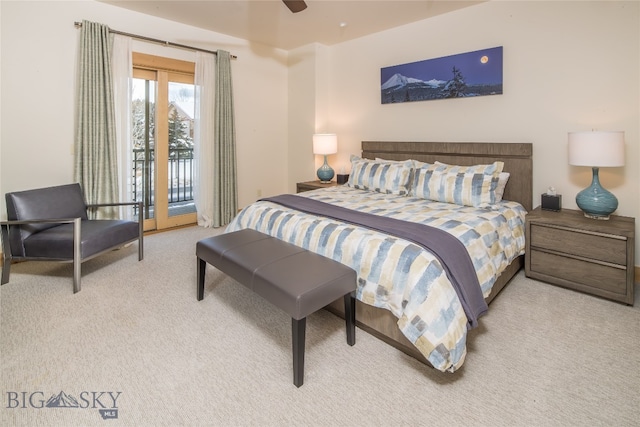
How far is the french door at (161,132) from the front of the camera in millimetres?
4223

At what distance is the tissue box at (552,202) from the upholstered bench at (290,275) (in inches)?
87.4

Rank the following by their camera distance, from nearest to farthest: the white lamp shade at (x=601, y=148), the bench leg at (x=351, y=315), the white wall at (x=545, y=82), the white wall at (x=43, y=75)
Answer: the bench leg at (x=351, y=315), the white lamp shade at (x=601, y=148), the white wall at (x=545, y=82), the white wall at (x=43, y=75)

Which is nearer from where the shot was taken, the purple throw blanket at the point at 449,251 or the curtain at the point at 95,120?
the purple throw blanket at the point at 449,251

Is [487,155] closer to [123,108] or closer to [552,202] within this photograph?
[552,202]

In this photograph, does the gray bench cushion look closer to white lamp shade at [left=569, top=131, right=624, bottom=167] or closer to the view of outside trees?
white lamp shade at [left=569, top=131, right=624, bottom=167]

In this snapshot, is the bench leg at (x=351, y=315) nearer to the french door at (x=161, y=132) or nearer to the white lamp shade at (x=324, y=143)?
the white lamp shade at (x=324, y=143)

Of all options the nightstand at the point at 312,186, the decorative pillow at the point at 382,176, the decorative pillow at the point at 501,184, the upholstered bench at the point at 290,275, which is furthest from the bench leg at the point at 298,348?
the nightstand at the point at 312,186

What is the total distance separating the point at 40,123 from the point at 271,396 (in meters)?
3.65

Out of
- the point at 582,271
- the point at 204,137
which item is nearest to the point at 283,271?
the point at 582,271

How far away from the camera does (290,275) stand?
1.83m

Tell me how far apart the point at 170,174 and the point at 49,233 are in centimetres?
199

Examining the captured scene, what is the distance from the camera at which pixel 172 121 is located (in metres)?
4.53

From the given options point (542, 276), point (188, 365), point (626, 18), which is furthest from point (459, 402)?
point (626, 18)

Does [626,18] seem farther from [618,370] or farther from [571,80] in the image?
[618,370]
